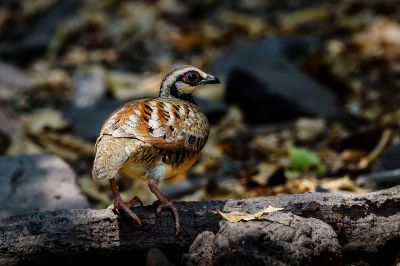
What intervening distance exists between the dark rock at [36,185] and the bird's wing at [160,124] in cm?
129

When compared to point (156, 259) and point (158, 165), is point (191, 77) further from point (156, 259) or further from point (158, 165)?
point (156, 259)

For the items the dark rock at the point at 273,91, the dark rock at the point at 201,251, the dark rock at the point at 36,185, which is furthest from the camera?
the dark rock at the point at 273,91

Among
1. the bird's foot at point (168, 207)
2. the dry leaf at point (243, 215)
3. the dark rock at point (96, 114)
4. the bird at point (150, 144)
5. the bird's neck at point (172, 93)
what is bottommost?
the dry leaf at point (243, 215)

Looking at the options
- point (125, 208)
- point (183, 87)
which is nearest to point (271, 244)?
point (125, 208)

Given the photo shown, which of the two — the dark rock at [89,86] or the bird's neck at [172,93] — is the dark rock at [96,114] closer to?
the dark rock at [89,86]

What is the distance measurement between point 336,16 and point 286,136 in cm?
483

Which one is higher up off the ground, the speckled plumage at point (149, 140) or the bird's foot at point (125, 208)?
the speckled plumage at point (149, 140)

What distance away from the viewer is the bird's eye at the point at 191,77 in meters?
6.07

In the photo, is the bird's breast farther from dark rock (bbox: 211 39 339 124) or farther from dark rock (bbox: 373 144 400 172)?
dark rock (bbox: 211 39 339 124)

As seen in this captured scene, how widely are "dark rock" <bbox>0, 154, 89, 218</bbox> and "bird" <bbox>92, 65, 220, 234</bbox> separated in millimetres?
1281

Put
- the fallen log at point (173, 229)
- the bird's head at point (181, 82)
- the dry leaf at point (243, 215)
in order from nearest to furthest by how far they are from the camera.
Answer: the dry leaf at point (243, 215)
the fallen log at point (173, 229)
the bird's head at point (181, 82)

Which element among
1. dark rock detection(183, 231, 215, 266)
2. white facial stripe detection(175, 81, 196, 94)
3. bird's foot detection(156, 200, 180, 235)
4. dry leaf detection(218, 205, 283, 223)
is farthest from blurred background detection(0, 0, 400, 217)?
dark rock detection(183, 231, 215, 266)

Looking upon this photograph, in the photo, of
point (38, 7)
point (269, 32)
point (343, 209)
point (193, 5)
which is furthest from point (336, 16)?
point (343, 209)

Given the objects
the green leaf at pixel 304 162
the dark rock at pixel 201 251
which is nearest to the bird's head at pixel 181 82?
the green leaf at pixel 304 162
